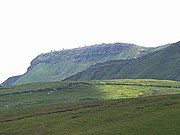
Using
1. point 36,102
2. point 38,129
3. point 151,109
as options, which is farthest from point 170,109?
point 36,102

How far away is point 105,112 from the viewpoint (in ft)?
362

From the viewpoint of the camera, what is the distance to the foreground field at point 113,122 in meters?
80.9

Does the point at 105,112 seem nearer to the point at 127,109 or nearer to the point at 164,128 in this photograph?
→ the point at 127,109

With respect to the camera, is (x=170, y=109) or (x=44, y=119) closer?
(x=170, y=109)

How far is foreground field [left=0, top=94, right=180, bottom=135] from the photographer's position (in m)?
80.9

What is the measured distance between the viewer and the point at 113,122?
9344 centimetres

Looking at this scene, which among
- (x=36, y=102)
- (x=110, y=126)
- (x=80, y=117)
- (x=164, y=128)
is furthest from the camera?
(x=36, y=102)

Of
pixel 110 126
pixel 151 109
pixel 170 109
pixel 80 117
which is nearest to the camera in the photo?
pixel 110 126

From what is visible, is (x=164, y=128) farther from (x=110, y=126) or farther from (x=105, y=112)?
(x=105, y=112)

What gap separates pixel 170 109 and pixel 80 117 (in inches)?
980

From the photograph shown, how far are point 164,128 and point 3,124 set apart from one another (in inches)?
2042

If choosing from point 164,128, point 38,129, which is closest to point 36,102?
point 38,129

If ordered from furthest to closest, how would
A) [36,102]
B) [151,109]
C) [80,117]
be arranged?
[36,102] → [80,117] → [151,109]

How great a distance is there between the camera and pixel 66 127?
95.9 metres
